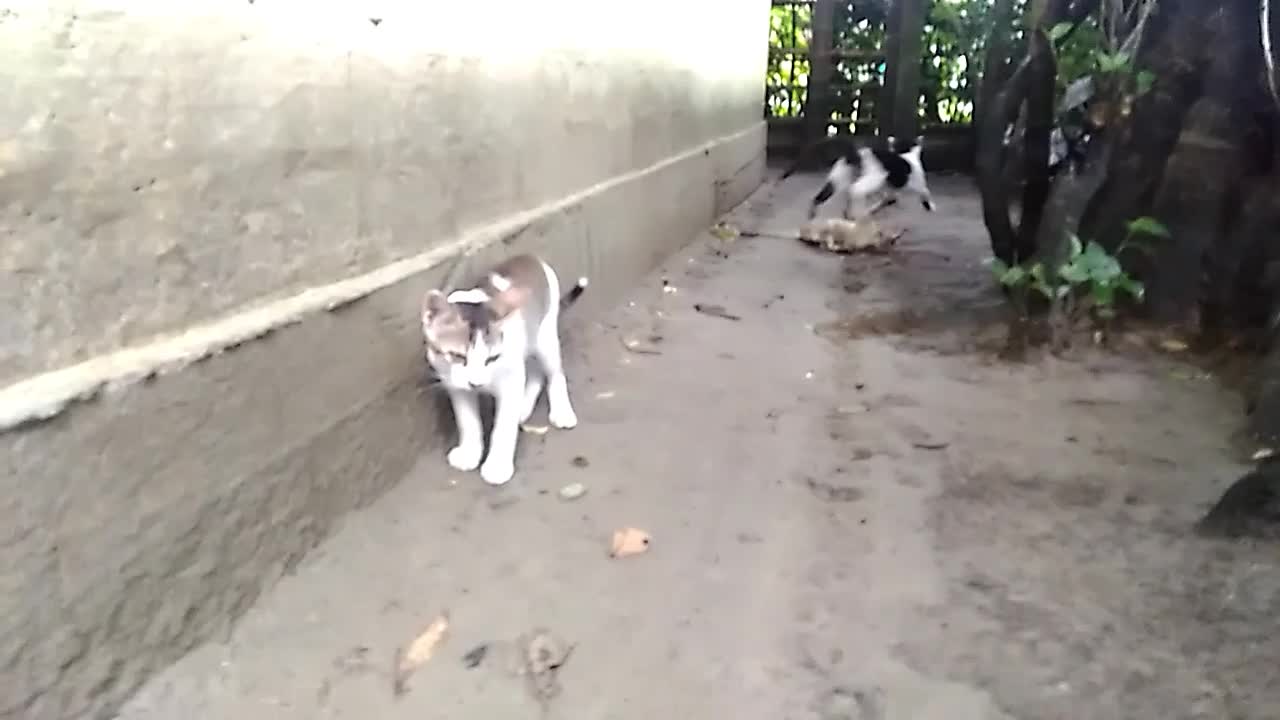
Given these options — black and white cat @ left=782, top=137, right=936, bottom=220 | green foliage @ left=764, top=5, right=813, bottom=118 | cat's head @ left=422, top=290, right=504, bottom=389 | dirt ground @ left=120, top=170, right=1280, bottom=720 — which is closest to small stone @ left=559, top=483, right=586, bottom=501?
dirt ground @ left=120, top=170, right=1280, bottom=720

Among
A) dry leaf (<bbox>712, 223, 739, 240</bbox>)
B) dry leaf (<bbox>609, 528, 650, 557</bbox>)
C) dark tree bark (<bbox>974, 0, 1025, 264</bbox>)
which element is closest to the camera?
dry leaf (<bbox>609, 528, 650, 557</bbox>)

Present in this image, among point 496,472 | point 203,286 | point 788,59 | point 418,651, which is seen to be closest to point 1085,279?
point 496,472

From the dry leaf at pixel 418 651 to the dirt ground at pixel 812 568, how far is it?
0.07 ft

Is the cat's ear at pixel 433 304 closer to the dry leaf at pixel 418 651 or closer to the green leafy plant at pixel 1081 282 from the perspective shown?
the dry leaf at pixel 418 651

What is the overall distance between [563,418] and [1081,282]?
7.30 feet

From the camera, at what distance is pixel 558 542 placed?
2.37 meters

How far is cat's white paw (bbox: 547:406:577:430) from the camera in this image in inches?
121

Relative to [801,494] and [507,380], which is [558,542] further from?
[801,494]

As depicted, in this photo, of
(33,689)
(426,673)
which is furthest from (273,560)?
(33,689)

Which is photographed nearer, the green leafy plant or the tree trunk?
the green leafy plant

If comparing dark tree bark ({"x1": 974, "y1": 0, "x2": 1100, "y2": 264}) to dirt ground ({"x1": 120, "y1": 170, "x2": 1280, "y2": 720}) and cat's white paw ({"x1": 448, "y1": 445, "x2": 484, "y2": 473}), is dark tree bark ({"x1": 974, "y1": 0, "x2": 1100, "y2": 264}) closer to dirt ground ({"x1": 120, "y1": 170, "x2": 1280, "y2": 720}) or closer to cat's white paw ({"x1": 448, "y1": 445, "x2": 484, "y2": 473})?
dirt ground ({"x1": 120, "y1": 170, "x2": 1280, "y2": 720})

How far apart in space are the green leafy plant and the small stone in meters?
2.17

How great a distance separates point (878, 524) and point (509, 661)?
39.0 inches

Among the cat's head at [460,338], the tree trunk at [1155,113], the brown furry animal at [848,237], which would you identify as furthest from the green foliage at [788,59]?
the cat's head at [460,338]
